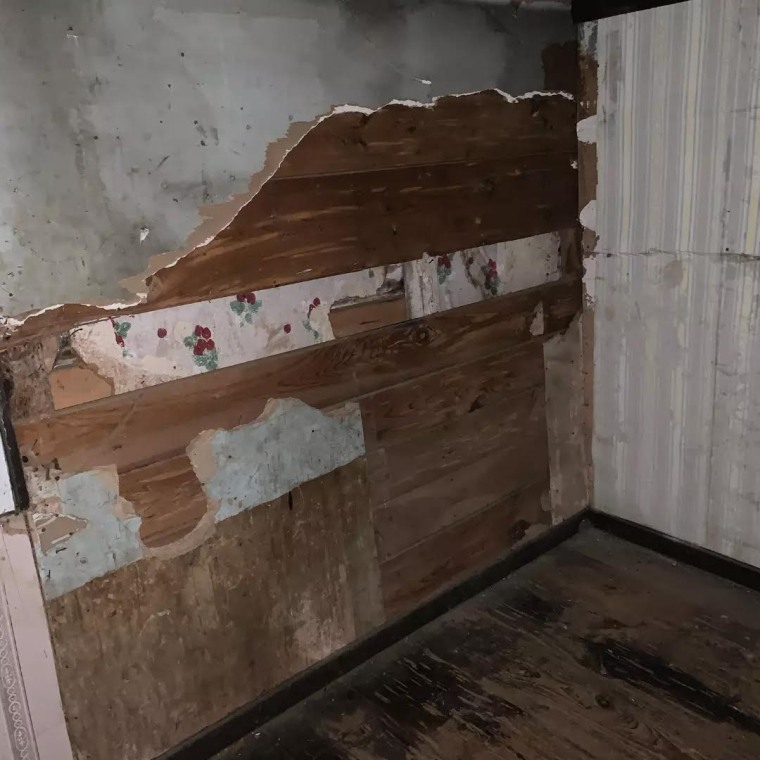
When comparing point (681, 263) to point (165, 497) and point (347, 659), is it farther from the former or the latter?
point (165, 497)

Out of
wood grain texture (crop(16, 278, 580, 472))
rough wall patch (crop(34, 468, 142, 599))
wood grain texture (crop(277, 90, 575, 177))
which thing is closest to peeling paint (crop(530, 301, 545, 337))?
wood grain texture (crop(16, 278, 580, 472))

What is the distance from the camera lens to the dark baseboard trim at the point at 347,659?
5.78ft

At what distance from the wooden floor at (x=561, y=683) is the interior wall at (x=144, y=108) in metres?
1.18

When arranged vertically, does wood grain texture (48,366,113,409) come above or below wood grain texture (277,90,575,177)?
below

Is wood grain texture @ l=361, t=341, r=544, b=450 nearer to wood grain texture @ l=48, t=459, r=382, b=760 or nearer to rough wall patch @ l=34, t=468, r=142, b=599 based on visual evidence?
wood grain texture @ l=48, t=459, r=382, b=760

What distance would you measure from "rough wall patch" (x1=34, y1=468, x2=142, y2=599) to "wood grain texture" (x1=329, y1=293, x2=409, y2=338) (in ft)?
2.08

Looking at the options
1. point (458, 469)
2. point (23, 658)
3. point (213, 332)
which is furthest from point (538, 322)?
point (23, 658)

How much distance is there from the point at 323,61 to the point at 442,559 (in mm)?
1387

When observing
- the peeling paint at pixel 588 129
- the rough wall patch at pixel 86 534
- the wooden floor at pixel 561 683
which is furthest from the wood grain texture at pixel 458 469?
the peeling paint at pixel 588 129

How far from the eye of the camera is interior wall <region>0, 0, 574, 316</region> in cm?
131

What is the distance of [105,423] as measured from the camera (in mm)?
1487

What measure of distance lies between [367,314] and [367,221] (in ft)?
0.76

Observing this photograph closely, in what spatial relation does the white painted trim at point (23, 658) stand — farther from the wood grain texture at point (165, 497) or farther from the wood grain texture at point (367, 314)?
the wood grain texture at point (367, 314)

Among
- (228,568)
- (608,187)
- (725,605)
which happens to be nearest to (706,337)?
(608,187)
